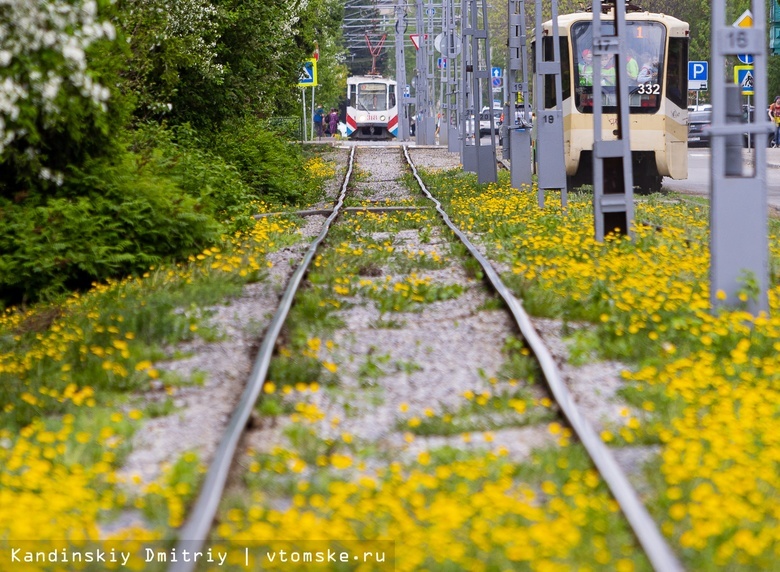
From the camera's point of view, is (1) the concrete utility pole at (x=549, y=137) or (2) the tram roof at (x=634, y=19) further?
(2) the tram roof at (x=634, y=19)

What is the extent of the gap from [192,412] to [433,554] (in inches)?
101

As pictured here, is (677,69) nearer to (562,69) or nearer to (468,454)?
(562,69)

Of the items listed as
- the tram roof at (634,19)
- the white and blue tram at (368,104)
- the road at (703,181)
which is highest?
the tram roof at (634,19)

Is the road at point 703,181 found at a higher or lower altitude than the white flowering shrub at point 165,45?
lower

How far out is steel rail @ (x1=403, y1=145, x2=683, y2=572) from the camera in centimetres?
441

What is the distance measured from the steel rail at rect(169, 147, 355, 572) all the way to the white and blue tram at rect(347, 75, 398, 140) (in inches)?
2358

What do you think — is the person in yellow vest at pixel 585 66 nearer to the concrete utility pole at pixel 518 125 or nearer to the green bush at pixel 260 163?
the concrete utility pole at pixel 518 125

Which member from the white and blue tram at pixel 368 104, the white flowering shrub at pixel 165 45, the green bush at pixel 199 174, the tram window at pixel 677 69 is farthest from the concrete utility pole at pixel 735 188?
the white and blue tram at pixel 368 104

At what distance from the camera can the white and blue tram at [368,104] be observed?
2699 inches

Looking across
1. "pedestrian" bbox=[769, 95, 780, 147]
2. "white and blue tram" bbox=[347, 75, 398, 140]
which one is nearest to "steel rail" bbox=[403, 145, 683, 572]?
Answer: "pedestrian" bbox=[769, 95, 780, 147]

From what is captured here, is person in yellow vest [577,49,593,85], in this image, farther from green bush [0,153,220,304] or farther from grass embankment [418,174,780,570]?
green bush [0,153,220,304]

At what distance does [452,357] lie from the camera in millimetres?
7996

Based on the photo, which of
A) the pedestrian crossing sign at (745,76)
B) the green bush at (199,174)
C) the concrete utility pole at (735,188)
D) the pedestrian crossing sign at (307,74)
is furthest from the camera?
the pedestrian crossing sign at (745,76)

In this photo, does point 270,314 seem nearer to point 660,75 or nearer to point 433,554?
point 433,554
